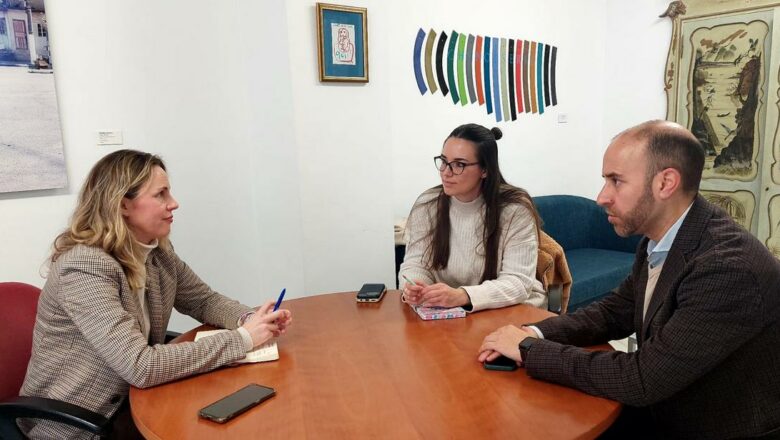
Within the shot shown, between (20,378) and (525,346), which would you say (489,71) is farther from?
(20,378)

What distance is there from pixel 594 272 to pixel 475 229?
6.27 ft

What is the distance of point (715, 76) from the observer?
13.8 ft

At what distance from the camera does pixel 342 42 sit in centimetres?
286

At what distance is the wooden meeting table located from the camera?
117 cm

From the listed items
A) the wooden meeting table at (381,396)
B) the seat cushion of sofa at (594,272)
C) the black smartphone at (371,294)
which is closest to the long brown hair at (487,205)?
the black smartphone at (371,294)

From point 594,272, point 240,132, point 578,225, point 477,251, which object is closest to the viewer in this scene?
point 477,251

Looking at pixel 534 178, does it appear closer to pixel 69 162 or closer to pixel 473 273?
pixel 473 273

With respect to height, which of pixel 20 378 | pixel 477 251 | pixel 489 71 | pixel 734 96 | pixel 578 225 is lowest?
pixel 578 225

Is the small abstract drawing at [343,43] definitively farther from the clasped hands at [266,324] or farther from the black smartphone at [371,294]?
the clasped hands at [266,324]

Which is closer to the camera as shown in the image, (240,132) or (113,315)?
(113,315)

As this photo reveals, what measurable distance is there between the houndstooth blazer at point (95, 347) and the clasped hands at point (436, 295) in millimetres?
612

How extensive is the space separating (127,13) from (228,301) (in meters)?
1.70

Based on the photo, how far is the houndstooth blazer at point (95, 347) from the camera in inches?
54.7

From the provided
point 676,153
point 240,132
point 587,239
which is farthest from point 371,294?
point 587,239
